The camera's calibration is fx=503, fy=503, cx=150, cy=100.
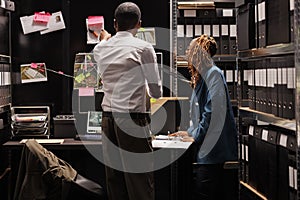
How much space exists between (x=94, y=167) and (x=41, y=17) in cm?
134

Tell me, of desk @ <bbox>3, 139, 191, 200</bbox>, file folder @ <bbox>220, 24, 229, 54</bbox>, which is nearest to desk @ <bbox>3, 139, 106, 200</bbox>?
desk @ <bbox>3, 139, 191, 200</bbox>

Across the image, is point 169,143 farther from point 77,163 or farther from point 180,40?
point 180,40

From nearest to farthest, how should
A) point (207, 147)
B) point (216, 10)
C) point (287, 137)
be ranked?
1. point (287, 137)
2. point (207, 147)
3. point (216, 10)

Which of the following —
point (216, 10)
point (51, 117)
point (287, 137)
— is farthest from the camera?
point (216, 10)

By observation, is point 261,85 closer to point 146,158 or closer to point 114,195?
point 146,158

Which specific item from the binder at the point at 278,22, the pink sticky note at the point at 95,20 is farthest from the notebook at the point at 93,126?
the binder at the point at 278,22

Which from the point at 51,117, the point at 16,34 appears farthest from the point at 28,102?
the point at 16,34

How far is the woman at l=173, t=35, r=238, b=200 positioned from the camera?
3.37 m

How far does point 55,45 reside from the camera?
4297 mm

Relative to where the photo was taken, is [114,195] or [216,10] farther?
[216,10]

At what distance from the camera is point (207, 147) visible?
3.43 meters

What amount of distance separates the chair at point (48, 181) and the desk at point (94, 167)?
0.97 meters

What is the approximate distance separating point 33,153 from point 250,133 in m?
1.38

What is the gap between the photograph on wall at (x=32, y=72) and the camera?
427cm
